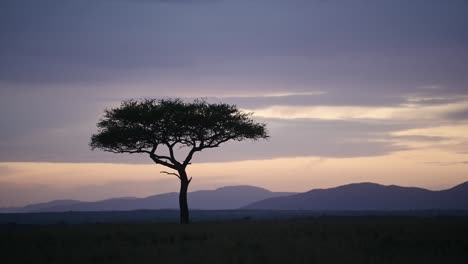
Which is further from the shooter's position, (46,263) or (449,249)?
(449,249)

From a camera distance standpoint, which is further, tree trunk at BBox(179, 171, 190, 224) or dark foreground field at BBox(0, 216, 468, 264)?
tree trunk at BBox(179, 171, 190, 224)

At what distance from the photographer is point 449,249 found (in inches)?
939

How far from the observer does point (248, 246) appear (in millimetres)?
24750

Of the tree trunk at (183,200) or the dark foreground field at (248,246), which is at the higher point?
the tree trunk at (183,200)

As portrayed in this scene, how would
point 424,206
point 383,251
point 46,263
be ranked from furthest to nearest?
point 424,206 → point 383,251 → point 46,263

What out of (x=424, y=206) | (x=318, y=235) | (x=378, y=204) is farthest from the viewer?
(x=378, y=204)

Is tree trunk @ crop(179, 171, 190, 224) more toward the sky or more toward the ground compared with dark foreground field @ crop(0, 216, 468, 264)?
more toward the sky

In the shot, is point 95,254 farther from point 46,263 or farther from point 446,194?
point 446,194

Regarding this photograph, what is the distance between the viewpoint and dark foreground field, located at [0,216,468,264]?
21531 millimetres

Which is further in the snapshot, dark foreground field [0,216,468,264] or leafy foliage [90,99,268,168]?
leafy foliage [90,99,268,168]

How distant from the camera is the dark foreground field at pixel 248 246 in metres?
21.5

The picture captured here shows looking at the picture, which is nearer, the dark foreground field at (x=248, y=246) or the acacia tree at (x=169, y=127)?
the dark foreground field at (x=248, y=246)

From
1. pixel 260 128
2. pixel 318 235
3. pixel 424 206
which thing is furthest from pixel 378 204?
pixel 318 235

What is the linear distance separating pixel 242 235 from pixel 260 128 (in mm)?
21254
